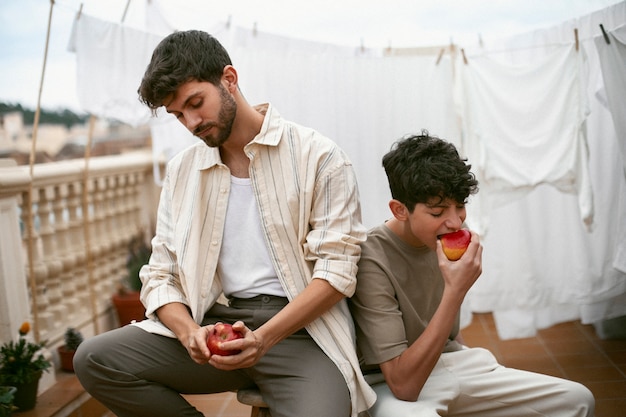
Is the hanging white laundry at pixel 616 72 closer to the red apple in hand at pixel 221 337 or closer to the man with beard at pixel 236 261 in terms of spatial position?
the man with beard at pixel 236 261

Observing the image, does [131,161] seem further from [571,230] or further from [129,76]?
[571,230]

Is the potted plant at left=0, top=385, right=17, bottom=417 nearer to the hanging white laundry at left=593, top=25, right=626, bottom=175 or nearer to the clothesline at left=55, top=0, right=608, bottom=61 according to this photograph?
the clothesline at left=55, top=0, right=608, bottom=61

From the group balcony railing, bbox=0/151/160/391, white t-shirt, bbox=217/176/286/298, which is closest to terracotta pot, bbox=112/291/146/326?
balcony railing, bbox=0/151/160/391

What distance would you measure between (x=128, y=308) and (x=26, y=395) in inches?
48.5

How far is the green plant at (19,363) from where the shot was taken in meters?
2.74

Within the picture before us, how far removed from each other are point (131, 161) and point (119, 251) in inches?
25.6

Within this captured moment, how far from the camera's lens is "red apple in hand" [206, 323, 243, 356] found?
168cm

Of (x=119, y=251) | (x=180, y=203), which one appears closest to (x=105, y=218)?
(x=119, y=251)

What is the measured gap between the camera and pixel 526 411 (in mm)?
1832

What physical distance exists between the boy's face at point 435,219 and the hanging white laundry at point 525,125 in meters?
1.55

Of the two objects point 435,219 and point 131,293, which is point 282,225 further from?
point 131,293

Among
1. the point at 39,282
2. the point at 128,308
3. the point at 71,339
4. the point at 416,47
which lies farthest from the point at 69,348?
the point at 416,47

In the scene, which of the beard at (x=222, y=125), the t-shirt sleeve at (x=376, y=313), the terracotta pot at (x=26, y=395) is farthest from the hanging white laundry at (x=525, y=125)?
the terracotta pot at (x=26, y=395)

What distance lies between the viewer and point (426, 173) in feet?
5.86
